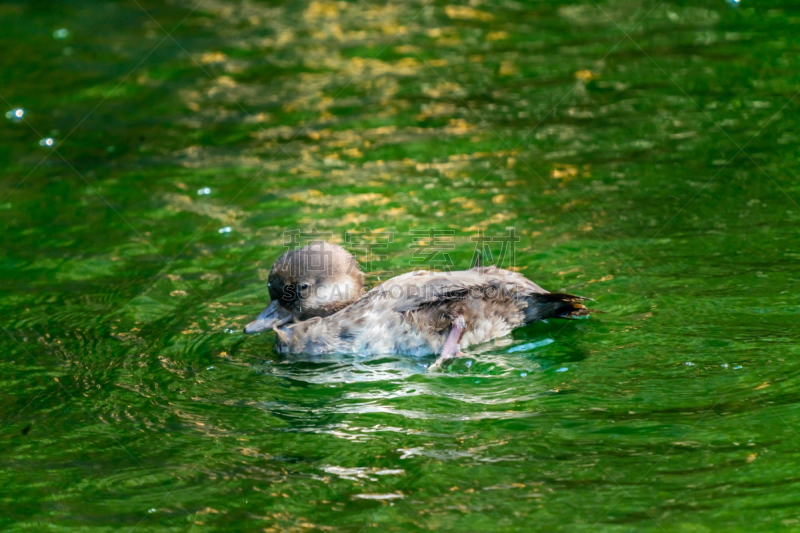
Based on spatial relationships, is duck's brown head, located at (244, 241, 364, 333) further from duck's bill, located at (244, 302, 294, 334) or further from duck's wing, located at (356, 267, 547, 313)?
duck's wing, located at (356, 267, 547, 313)

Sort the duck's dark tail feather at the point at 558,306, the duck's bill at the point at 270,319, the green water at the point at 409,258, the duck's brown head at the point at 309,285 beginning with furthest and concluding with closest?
1. the duck's brown head at the point at 309,285
2. the duck's bill at the point at 270,319
3. the duck's dark tail feather at the point at 558,306
4. the green water at the point at 409,258

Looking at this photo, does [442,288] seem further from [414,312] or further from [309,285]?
[309,285]

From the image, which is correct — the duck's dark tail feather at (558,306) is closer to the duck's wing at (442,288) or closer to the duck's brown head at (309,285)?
the duck's wing at (442,288)

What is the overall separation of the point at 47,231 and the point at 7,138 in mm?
3061

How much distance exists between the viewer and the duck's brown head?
620 cm

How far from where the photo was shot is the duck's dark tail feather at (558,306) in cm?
577

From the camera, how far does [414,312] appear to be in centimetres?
583

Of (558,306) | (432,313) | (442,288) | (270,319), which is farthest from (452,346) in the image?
(270,319)

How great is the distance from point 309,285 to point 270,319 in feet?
1.21

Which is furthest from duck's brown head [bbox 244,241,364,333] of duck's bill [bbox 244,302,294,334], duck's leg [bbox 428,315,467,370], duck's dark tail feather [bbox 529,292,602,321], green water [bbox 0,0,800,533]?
duck's dark tail feather [bbox 529,292,602,321]

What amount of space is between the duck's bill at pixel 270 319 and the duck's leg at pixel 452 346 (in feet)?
3.94

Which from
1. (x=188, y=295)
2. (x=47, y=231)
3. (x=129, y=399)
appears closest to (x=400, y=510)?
(x=129, y=399)

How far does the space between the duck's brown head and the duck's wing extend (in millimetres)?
352

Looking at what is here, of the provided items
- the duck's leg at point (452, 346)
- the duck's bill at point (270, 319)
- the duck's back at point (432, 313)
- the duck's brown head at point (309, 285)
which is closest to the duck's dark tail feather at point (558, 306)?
the duck's back at point (432, 313)
